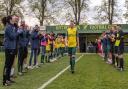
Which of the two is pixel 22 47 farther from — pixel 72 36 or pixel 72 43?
pixel 72 36

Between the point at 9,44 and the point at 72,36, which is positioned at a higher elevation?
the point at 72,36

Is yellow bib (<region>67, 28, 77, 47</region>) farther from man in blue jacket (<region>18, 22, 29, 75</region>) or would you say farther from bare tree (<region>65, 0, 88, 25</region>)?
bare tree (<region>65, 0, 88, 25</region>)

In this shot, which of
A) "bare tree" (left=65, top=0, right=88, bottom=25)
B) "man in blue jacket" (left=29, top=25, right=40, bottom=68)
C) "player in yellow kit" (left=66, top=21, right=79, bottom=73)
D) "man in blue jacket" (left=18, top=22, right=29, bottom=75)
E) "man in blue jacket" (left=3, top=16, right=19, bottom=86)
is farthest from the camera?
"bare tree" (left=65, top=0, right=88, bottom=25)

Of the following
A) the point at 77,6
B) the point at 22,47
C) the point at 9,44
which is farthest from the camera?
the point at 77,6

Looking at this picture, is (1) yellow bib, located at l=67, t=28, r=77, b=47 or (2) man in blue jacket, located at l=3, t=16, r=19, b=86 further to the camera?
(1) yellow bib, located at l=67, t=28, r=77, b=47

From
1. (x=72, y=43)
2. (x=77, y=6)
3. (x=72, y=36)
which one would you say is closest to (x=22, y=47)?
(x=72, y=43)

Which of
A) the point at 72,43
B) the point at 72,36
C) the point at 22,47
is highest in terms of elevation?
the point at 72,36

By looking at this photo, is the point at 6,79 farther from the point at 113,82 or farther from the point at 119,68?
the point at 119,68

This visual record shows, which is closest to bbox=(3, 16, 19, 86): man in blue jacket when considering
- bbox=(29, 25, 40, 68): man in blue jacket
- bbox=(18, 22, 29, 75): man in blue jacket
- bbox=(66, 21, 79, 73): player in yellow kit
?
bbox=(18, 22, 29, 75): man in blue jacket

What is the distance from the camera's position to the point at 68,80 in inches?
587

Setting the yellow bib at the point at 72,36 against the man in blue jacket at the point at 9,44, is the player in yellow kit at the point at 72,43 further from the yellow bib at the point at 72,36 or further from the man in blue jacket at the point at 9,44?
the man in blue jacket at the point at 9,44

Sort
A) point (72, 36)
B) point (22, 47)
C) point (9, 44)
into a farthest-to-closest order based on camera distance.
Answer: point (72, 36), point (22, 47), point (9, 44)

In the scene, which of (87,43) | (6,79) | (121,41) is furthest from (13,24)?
(87,43)

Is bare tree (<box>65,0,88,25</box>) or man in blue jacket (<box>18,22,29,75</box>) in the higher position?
bare tree (<box>65,0,88,25</box>)
